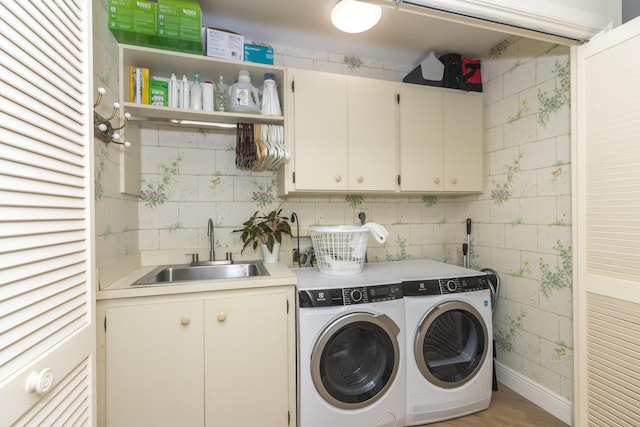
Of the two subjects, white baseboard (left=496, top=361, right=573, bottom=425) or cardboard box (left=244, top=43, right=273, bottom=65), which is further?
cardboard box (left=244, top=43, right=273, bottom=65)

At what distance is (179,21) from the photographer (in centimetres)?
163

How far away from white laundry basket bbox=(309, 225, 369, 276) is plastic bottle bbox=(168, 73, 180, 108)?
1.18 metres

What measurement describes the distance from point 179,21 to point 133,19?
0.74ft

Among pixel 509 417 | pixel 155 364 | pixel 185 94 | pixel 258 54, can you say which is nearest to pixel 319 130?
pixel 258 54

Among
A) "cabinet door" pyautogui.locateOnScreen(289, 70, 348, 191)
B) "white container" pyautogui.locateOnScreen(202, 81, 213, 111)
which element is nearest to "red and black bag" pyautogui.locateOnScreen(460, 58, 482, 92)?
"cabinet door" pyautogui.locateOnScreen(289, 70, 348, 191)

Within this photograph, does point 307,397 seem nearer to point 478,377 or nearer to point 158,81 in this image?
point 478,377

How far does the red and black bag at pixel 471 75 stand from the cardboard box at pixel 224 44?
169cm

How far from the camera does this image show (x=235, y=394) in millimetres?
1570

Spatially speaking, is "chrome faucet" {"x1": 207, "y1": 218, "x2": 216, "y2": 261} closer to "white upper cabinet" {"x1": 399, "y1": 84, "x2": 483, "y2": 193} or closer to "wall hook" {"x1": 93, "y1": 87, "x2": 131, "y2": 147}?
"wall hook" {"x1": 93, "y1": 87, "x2": 131, "y2": 147}

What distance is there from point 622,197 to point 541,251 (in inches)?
25.5

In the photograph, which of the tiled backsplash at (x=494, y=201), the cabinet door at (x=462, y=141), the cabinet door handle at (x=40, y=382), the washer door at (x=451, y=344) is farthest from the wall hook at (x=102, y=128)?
the cabinet door at (x=462, y=141)

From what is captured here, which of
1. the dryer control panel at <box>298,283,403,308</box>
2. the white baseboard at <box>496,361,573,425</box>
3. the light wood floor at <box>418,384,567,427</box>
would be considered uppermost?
the dryer control panel at <box>298,283,403,308</box>

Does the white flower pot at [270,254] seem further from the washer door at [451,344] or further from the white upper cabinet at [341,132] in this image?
the washer door at [451,344]

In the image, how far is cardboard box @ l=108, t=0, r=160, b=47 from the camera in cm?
153
